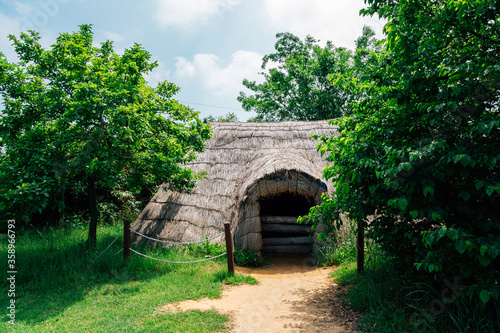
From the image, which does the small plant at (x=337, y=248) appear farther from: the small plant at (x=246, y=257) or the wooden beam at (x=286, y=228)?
the small plant at (x=246, y=257)

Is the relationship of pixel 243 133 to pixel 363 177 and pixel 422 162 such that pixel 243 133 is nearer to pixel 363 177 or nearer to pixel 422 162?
pixel 363 177

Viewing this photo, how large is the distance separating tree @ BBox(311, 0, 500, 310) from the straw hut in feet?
11.7

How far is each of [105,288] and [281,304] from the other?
3.25 m

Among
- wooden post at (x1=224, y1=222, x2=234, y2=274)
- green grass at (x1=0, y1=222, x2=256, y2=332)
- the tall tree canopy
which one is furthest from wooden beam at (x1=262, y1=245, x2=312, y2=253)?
the tall tree canopy

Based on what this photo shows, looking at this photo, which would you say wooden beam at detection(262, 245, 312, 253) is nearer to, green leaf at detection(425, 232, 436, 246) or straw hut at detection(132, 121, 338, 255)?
straw hut at detection(132, 121, 338, 255)

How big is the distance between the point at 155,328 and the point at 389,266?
3.73 m

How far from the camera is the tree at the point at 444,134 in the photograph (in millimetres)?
3117

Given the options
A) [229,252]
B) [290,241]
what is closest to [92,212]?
[229,252]

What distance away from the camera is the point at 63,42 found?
6719 millimetres

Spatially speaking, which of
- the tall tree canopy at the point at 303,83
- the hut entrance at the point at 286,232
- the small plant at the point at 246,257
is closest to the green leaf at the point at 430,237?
the small plant at the point at 246,257

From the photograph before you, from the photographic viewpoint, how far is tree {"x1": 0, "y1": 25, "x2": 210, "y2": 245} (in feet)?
19.3

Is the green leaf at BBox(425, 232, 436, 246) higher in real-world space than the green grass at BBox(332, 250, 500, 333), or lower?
higher

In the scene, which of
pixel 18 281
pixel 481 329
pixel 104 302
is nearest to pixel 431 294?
pixel 481 329

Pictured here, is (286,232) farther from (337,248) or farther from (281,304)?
(281,304)
